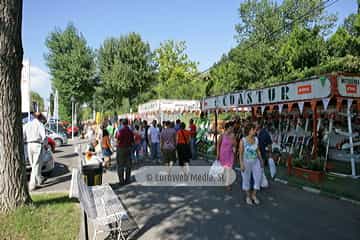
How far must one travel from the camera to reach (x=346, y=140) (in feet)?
41.4

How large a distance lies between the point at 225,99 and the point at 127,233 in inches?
409

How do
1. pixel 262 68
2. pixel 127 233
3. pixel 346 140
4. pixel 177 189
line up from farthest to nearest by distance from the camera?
pixel 262 68
pixel 346 140
pixel 177 189
pixel 127 233

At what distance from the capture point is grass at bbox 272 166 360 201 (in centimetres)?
725

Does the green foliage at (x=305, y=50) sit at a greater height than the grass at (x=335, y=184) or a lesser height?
greater

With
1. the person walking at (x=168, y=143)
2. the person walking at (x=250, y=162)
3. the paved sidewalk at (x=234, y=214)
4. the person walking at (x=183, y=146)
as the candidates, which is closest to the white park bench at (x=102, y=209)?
the paved sidewalk at (x=234, y=214)

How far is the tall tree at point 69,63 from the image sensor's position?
1512 inches

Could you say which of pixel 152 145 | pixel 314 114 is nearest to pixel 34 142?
pixel 152 145

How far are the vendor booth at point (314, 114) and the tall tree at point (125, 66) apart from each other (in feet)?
84.9

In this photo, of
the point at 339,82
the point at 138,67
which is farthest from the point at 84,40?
the point at 339,82

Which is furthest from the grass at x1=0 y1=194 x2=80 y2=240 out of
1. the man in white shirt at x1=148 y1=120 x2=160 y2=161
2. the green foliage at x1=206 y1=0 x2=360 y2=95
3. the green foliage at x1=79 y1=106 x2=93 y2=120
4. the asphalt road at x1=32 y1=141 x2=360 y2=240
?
the green foliage at x1=79 y1=106 x2=93 y2=120

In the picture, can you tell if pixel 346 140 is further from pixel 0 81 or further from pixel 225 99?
pixel 0 81

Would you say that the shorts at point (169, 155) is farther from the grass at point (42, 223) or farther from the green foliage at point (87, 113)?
the green foliage at point (87, 113)

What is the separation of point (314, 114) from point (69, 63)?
3520 cm

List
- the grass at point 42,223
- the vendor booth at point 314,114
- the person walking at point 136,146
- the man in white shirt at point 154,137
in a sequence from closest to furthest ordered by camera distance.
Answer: the grass at point 42,223 → the vendor booth at point 314,114 → the person walking at point 136,146 → the man in white shirt at point 154,137
